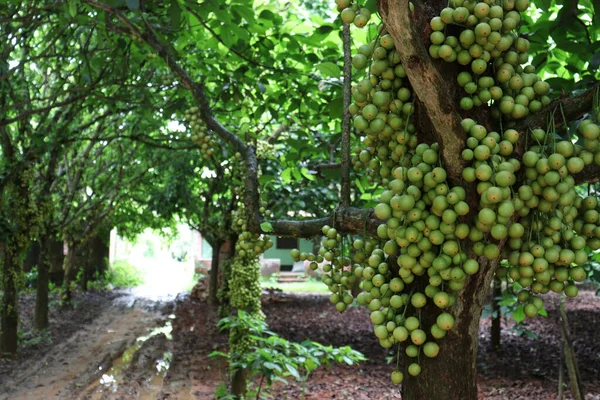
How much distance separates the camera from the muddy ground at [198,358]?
648cm

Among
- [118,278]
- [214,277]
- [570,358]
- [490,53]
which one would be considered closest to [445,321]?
[490,53]

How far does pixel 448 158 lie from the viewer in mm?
1579

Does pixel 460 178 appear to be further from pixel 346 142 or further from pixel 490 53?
pixel 346 142

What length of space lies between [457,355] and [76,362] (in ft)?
25.7

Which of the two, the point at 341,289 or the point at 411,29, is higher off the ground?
the point at 411,29

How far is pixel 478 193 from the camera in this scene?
1585 millimetres

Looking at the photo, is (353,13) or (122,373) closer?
(353,13)

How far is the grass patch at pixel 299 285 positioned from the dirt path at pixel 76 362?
7.15 m

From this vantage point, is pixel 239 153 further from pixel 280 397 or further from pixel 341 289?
pixel 280 397

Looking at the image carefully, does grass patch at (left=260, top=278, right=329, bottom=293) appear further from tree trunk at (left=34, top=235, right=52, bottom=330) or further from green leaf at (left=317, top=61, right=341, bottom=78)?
green leaf at (left=317, top=61, right=341, bottom=78)

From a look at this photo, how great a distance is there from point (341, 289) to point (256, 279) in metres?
5.99

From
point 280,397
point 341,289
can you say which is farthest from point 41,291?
point 341,289

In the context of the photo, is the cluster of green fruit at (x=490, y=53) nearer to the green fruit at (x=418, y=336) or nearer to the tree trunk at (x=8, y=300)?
the green fruit at (x=418, y=336)

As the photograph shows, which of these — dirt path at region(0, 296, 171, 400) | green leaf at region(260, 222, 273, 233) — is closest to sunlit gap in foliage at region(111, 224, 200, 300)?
dirt path at region(0, 296, 171, 400)
